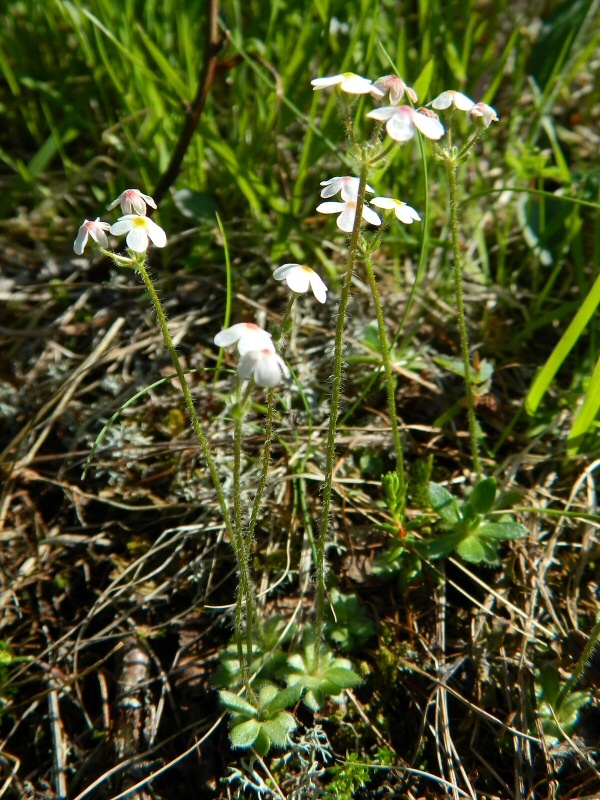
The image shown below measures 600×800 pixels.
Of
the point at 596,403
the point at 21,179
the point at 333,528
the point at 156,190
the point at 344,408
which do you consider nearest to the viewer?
the point at 596,403

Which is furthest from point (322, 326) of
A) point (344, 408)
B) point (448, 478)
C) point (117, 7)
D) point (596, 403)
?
point (117, 7)

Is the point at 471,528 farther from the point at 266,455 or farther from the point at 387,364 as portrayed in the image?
the point at 266,455

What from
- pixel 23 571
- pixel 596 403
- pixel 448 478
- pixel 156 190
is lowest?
pixel 23 571

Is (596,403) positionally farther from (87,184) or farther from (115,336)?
(87,184)

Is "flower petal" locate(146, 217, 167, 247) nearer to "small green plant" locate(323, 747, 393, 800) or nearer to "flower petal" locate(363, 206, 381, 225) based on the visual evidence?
"flower petal" locate(363, 206, 381, 225)

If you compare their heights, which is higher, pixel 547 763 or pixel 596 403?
pixel 596 403

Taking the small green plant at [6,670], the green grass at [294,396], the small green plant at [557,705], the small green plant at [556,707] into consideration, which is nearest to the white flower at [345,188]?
the green grass at [294,396]

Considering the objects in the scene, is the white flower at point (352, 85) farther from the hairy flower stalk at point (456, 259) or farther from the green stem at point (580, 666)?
the green stem at point (580, 666)
